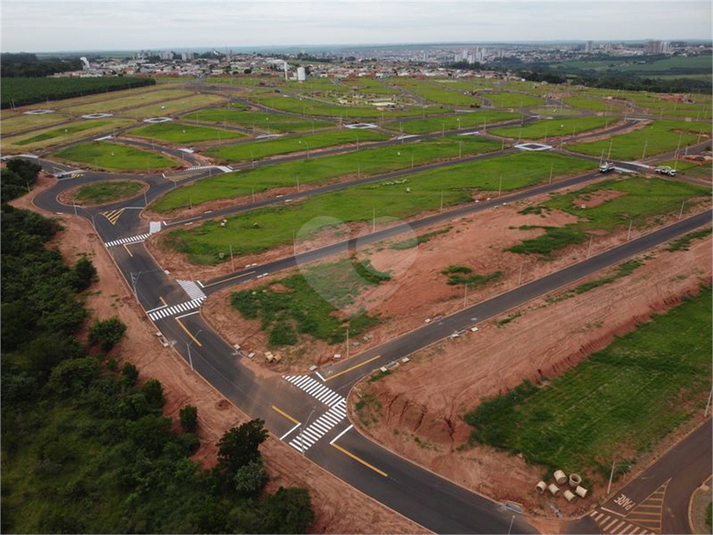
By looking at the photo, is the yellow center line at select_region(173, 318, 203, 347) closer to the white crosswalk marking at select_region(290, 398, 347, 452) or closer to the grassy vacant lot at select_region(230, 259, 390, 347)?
the grassy vacant lot at select_region(230, 259, 390, 347)

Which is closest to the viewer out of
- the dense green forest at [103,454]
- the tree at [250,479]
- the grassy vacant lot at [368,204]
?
the dense green forest at [103,454]

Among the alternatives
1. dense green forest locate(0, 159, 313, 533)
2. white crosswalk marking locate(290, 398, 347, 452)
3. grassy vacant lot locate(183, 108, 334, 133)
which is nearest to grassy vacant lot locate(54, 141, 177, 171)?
grassy vacant lot locate(183, 108, 334, 133)

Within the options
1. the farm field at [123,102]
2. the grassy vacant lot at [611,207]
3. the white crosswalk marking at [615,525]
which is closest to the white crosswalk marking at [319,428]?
the white crosswalk marking at [615,525]

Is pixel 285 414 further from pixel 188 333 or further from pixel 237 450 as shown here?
pixel 188 333

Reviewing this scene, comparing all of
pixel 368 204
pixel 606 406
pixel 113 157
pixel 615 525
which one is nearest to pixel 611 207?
pixel 368 204

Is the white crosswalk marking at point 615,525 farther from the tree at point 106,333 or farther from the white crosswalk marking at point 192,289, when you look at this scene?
the white crosswalk marking at point 192,289
